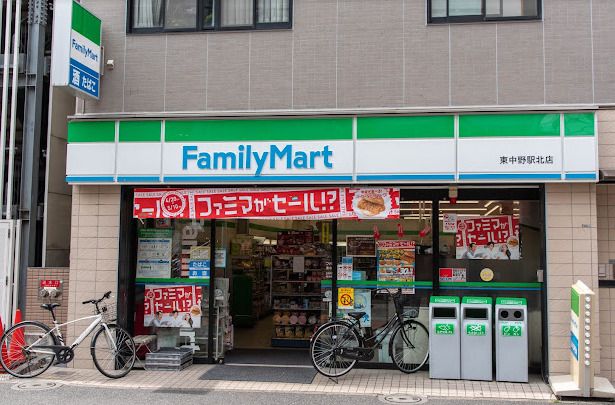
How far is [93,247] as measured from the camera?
938 cm

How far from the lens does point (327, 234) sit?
11656mm

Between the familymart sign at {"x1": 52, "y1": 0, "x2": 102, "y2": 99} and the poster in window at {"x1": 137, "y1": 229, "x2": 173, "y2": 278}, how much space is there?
2411 millimetres

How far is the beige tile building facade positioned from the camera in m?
8.48

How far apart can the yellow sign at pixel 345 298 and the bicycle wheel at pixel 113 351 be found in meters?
3.24

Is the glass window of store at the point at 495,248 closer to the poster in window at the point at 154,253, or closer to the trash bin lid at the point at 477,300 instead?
the trash bin lid at the point at 477,300

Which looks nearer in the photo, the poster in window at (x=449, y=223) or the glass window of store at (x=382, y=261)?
the glass window of store at (x=382, y=261)

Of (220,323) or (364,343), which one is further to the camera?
(220,323)

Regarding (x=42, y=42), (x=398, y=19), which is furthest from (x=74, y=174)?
(x=398, y=19)

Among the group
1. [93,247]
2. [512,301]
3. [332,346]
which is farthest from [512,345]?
[93,247]

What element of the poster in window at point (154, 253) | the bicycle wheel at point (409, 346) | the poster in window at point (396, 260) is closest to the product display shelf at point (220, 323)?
the poster in window at point (154, 253)

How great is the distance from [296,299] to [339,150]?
3951mm

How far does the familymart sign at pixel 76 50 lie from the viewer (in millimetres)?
8461

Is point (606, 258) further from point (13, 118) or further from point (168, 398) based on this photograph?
point (13, 118)

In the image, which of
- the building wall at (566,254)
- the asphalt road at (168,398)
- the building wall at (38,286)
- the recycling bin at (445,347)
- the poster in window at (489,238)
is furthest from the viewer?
the building wall at (38,286)
